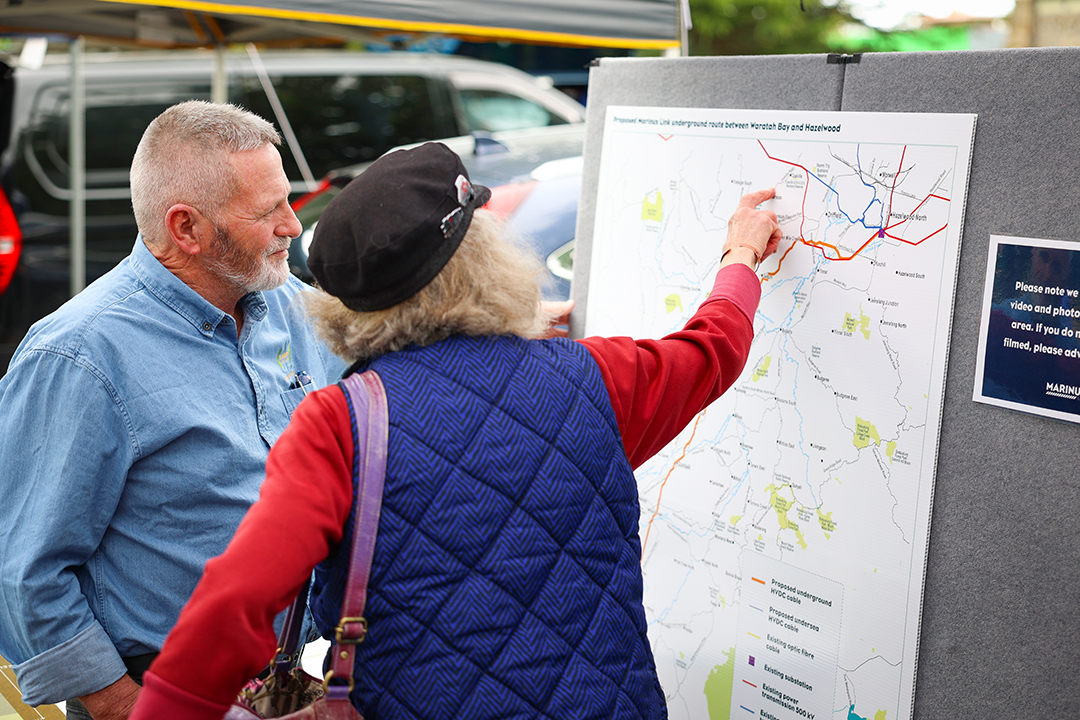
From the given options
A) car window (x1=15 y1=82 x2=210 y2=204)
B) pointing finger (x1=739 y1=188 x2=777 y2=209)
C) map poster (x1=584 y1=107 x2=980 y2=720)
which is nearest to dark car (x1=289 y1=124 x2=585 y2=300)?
map poster (x1=584 y1=107 x2=980 y2=720)

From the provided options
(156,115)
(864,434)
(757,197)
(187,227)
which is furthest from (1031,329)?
(156,115)

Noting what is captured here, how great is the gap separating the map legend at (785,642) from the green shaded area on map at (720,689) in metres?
0.02

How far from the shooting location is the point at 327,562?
1318 millimetres

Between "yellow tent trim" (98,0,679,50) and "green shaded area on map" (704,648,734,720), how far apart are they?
2.01m

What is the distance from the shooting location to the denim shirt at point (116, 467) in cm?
162

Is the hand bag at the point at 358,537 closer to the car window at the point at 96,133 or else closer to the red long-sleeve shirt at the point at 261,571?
the red long-sleeve shirt at the point at 261,571

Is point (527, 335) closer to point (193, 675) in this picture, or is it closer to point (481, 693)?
point (481, 693)

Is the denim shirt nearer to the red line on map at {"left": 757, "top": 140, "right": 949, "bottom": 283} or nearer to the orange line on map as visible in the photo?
the orange line on map

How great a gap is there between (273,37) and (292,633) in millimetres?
4687

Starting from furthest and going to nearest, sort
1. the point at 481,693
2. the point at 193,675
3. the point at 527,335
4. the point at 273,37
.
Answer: the point at 273,37, the point at 527,335, the point at 481,693, the point at 193,675

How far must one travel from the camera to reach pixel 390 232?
4.21ft

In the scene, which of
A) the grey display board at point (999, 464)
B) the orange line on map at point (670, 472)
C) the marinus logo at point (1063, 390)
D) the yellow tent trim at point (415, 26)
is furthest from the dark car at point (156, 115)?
the marinus logo at point (1063, 390)

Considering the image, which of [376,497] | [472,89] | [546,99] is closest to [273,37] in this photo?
[472,89]

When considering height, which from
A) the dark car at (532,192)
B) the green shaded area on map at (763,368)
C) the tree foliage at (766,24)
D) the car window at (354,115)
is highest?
the tree foliage at (766,24)
